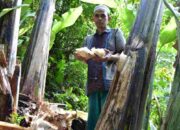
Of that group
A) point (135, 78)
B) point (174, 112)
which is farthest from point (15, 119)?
point (174, 112)

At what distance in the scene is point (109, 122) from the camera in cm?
193

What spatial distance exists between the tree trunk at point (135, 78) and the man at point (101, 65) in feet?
2.19

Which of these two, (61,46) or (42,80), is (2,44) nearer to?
(42,80)

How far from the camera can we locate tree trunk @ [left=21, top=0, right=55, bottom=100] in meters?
3.38

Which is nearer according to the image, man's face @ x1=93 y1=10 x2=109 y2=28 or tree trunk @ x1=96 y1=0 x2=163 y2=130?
tree trunk @ x1=96 y1=0 x2=163 y2=130

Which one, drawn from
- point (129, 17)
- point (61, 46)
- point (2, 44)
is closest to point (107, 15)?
point (129, 17)

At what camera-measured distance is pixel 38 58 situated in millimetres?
3479

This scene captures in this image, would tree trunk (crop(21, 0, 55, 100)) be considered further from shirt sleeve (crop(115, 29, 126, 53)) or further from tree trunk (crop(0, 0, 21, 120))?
shirt sleeve (crop(115, 29, 126, 53))

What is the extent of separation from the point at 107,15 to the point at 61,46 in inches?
104

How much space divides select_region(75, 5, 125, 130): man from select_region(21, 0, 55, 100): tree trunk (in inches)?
30.5

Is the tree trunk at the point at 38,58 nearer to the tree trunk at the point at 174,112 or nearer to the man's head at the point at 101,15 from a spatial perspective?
the man's head at the point at 101,15

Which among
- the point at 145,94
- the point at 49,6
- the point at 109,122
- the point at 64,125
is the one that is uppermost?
the point at 49,6

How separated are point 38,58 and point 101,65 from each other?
3.04ft

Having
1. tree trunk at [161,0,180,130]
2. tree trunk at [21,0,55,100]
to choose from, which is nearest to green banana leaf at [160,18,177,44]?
tree trunk at [161,0,180,130]
